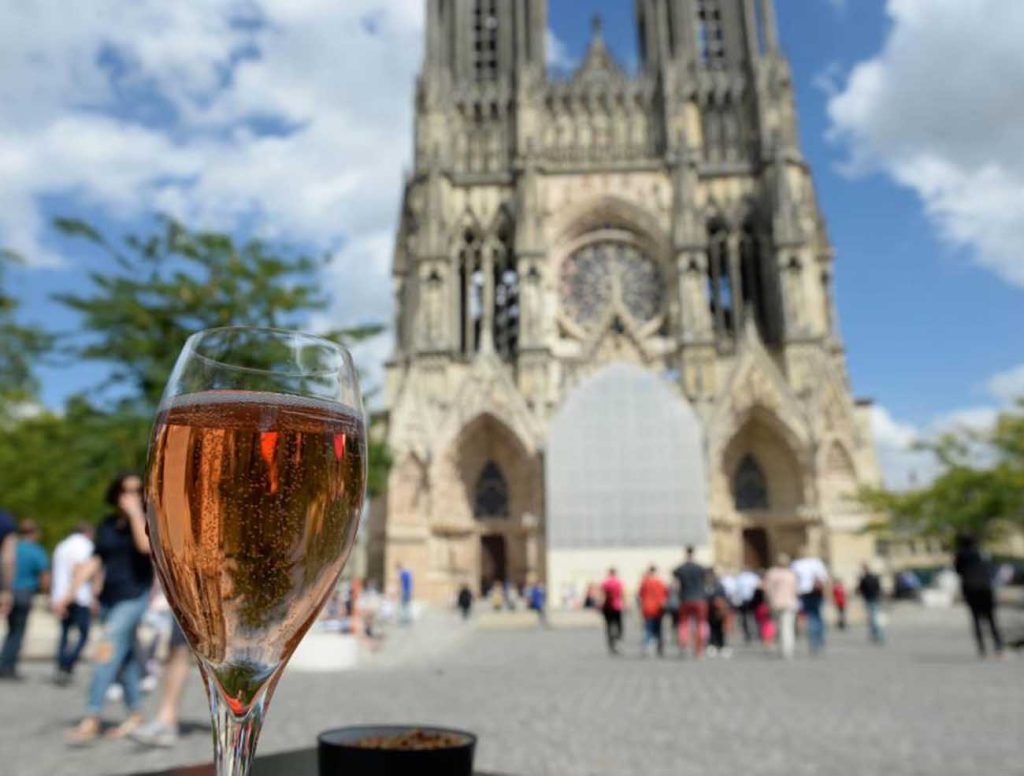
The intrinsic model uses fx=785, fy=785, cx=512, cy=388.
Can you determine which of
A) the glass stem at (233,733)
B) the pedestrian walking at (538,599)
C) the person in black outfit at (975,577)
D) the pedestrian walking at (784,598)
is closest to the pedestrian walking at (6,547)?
the glass stem at (233,733)

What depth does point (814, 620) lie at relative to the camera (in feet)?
33.3

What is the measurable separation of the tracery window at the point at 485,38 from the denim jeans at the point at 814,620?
2315 cm

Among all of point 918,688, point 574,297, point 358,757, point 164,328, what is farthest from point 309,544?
point 574,297

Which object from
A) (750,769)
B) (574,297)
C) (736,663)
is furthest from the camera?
(574,297)

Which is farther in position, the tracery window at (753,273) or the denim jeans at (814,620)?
the tracery window at (753,273)

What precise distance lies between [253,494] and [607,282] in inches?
1006

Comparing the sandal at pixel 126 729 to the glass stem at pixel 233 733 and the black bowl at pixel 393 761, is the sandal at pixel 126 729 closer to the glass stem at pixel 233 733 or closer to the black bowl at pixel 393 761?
the black bowl at pixel 393 761

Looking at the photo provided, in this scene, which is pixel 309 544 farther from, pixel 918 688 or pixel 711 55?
pixel 711 55

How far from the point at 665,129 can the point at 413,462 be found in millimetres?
14169

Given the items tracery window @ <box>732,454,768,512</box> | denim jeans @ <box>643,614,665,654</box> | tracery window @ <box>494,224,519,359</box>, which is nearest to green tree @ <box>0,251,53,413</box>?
denim jeans @ <box>643,614,665,654</box>

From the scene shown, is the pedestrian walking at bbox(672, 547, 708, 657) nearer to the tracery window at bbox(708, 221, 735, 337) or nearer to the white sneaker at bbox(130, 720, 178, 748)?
the white sneaker at bbox(130, 720, 178, 748)

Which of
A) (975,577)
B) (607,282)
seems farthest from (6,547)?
(607,282)

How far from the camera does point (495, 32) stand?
28906mm

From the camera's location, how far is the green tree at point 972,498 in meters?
20.4
